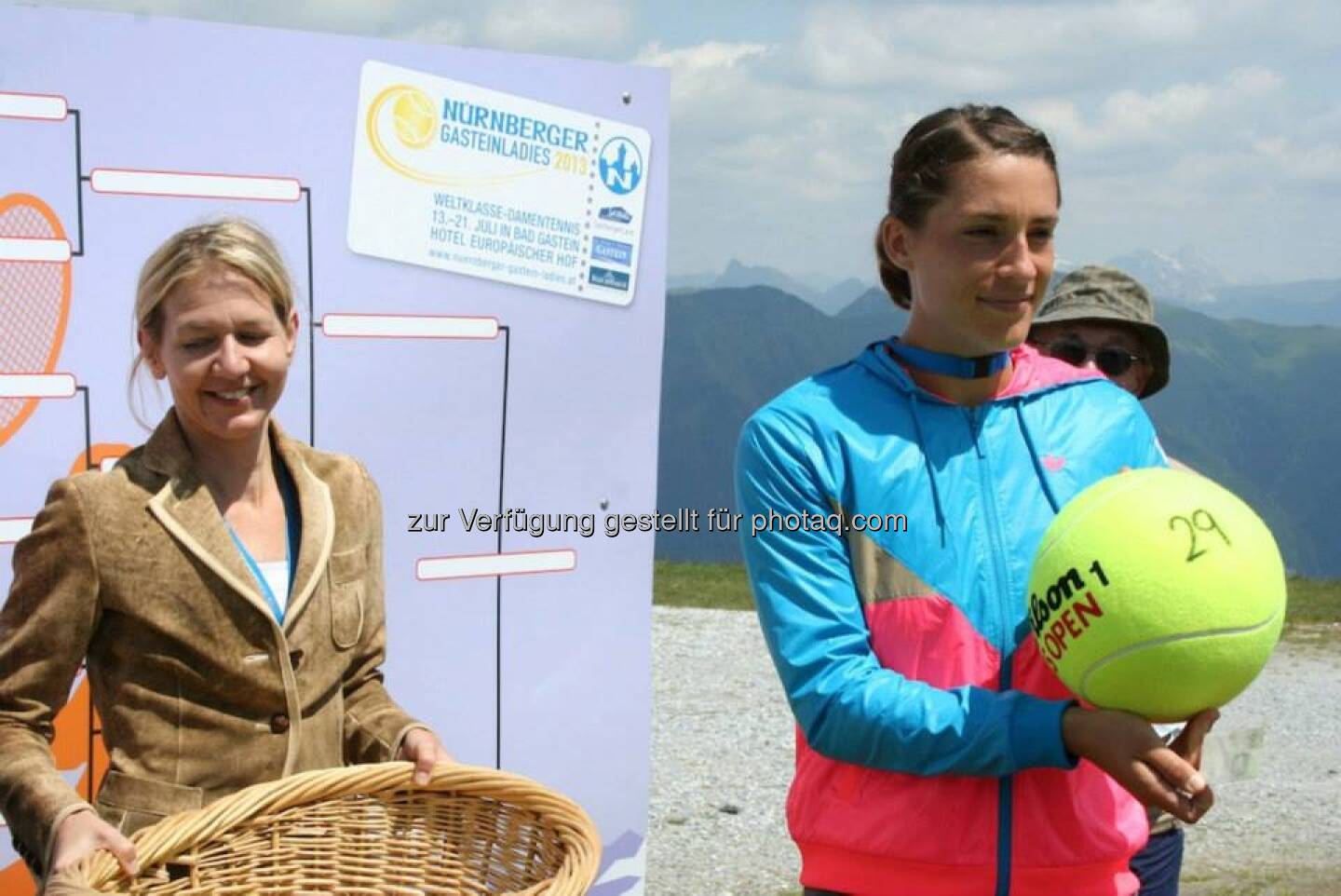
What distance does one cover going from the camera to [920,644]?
2.27 m

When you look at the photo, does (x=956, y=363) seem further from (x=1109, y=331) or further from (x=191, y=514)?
(x=1109, y=331)

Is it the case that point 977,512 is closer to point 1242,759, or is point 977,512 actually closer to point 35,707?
point 35,707

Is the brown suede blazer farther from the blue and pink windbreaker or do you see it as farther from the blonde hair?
the blue and pink windbreaker

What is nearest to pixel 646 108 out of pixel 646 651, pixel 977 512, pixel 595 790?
pixel 646 651

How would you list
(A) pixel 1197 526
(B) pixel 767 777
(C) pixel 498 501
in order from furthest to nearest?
(B) pixel 767 777
(C) pixel 498 501
(A) pixel 1197 526

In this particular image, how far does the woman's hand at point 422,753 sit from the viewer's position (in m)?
2.47

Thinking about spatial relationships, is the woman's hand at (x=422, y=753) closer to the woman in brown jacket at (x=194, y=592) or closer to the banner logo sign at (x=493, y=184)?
the woman in brown jacket at (x=194, y=592)

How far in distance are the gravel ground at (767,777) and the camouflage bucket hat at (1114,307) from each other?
40.3 inches

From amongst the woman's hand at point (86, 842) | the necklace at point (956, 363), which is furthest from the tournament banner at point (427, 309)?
the necklace at point (956, 363)

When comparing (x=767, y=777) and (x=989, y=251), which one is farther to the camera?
(x=767, y=777)

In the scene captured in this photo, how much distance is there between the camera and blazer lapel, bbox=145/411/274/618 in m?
2.40

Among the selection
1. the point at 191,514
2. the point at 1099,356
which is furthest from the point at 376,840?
the point at 1099,356

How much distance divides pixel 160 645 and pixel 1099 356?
249 cm

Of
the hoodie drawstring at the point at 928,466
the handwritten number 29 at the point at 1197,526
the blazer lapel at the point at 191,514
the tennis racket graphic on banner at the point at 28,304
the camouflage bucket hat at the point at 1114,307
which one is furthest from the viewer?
the camouflage bucket hat at the point at 1114,307
